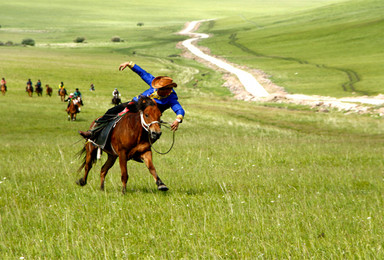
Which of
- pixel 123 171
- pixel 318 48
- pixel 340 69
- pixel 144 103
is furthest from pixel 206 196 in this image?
pixel 318 48

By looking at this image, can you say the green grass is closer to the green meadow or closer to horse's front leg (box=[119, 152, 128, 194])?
the green meadow

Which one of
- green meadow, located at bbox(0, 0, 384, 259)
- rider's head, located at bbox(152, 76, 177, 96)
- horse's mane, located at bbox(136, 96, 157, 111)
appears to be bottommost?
green meadow, located at bbox(0, 0, 384, 259)

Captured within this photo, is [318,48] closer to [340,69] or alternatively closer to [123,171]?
[340,69]

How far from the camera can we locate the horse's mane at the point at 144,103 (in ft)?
30.2

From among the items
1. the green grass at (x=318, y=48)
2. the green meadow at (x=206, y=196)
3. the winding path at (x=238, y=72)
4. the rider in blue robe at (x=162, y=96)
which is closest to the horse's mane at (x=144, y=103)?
the rider in blue robe at (x=162, y=96)

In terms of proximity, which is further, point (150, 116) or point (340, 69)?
point (340, 69)

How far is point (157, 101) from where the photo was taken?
9.67 m

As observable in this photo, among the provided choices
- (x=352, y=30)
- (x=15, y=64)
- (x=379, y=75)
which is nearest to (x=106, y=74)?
(x=15, y=64)

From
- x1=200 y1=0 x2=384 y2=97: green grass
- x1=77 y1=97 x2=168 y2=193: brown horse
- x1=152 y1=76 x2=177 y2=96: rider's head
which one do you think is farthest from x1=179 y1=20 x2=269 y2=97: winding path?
x1=77 y1=97 x2=168 y2=193: brown horse

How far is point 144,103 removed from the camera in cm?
926

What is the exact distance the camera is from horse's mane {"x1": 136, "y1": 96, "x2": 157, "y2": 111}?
363 inches

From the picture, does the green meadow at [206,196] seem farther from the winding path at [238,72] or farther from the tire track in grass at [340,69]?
the winding path at [238,72]

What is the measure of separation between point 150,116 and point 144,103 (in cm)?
36

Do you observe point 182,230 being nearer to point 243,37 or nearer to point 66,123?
point 66,123
